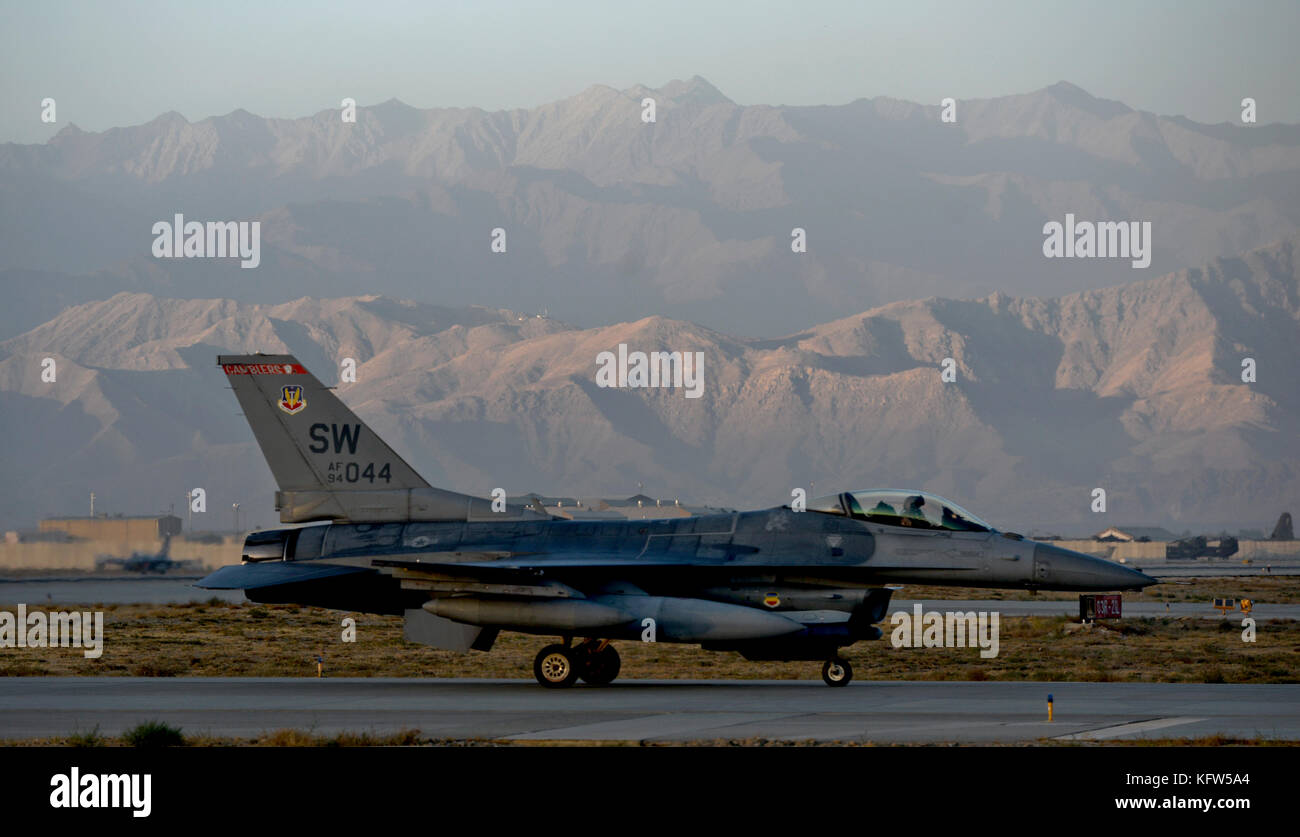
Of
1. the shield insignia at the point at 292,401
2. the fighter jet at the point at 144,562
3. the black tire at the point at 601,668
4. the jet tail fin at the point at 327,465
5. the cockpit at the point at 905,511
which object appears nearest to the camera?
the cockpit at the point at 905,511

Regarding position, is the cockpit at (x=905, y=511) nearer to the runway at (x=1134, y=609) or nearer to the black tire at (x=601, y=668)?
the black tire at (x=601, y=668)

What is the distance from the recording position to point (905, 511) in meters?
23.8

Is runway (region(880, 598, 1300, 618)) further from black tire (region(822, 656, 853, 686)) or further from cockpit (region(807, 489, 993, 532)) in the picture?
black tire (region(822, 656, 853, 686))

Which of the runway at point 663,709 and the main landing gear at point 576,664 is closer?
the runway at point 663,709

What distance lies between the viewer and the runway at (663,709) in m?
16.8

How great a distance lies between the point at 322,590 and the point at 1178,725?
13182mm

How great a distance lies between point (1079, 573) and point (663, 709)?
743 centimetres

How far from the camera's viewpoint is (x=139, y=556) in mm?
81438

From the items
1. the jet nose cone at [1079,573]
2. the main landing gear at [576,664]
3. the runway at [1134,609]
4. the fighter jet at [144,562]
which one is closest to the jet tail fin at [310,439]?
the main landing gear at [576,664]

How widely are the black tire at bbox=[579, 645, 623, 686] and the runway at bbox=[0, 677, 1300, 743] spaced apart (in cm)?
26

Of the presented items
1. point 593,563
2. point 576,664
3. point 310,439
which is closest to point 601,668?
point 576,664

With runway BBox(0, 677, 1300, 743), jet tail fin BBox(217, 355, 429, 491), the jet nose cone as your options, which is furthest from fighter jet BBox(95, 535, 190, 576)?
the jet nose cone

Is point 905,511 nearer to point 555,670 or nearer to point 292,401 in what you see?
point 555,670

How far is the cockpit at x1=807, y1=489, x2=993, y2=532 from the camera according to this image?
23672 millimetres
